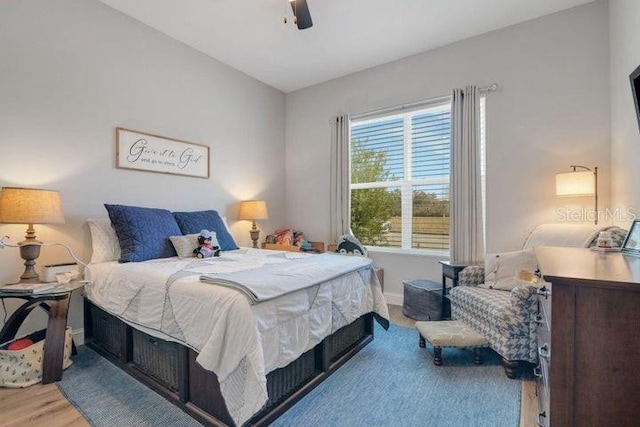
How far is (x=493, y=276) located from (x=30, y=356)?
11.2ft

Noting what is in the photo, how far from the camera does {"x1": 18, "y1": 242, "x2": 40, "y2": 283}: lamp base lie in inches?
85.4

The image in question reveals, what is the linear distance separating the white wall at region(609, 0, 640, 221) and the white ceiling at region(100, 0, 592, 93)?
1.91 ft

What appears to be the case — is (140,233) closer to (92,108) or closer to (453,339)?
(92,108)

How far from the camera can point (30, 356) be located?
1979mm

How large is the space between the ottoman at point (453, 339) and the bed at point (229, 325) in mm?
418

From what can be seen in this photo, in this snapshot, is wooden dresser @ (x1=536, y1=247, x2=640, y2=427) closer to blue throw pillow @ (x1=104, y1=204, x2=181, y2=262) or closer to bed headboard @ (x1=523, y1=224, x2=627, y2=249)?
bed headboard @ (x1=523, y1=224, x2=627, y2=249)

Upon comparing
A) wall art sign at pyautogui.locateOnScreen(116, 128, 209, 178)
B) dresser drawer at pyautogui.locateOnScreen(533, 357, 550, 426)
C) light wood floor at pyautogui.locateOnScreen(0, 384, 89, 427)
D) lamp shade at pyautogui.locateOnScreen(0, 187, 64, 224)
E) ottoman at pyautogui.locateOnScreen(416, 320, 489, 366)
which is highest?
wall art sign at pyautogui.locateOnScreen(116, 128, 209, 178)

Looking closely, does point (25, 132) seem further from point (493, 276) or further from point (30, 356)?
point (493, 276)

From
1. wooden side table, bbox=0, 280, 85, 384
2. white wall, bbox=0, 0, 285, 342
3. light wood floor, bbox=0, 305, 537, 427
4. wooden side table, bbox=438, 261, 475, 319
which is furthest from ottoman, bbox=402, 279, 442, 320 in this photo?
wooden side table, bbox=0, 280, 85, 384

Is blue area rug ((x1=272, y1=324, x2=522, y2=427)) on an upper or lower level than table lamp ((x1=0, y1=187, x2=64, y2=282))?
lower

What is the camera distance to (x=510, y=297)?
85.7 inches

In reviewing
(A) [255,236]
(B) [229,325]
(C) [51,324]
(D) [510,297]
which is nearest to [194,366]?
(B) [229,325]

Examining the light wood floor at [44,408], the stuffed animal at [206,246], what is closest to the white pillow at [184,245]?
the stuffed animal at [206,246]

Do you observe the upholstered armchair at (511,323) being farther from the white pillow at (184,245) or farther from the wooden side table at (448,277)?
the white pillow at (184,245)
